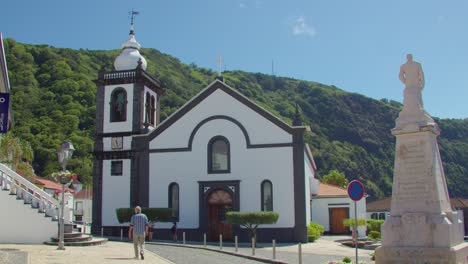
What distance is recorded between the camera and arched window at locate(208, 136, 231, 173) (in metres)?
32.8

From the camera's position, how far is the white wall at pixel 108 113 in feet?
117

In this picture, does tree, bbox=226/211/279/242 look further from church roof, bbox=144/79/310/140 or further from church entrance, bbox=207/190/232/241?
church roof, bbox=144/79/310/140

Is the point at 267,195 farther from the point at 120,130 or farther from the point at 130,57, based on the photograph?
the point at 130,57

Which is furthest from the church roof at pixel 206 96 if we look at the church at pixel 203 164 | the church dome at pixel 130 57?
the church dome at pixel 130 57

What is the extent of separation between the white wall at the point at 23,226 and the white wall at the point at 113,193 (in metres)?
12.6

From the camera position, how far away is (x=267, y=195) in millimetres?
31750

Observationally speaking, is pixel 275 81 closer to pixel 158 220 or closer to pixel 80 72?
pixel 80 72

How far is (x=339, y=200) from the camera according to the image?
4244 centimetres

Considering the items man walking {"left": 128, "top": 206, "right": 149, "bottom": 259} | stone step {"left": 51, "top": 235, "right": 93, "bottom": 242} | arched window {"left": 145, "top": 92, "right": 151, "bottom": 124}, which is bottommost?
stone step {"left": 51, "top": 235, "right": 93, "bottom": 242}

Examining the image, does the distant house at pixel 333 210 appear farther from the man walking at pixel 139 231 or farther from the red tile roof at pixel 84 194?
the red tile roof at pixel 84 194

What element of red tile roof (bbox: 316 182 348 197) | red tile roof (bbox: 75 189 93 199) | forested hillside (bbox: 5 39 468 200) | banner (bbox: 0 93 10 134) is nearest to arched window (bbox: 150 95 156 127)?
red tile roof (bbox: 316 182 348 197)

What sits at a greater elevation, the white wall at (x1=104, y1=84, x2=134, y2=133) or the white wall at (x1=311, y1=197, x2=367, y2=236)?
the white wall at (x1=104, y1=84, x2=134, y2=133)

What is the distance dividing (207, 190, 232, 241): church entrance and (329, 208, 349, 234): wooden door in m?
13.1

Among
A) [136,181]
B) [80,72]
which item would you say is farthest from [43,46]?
[136,181]
